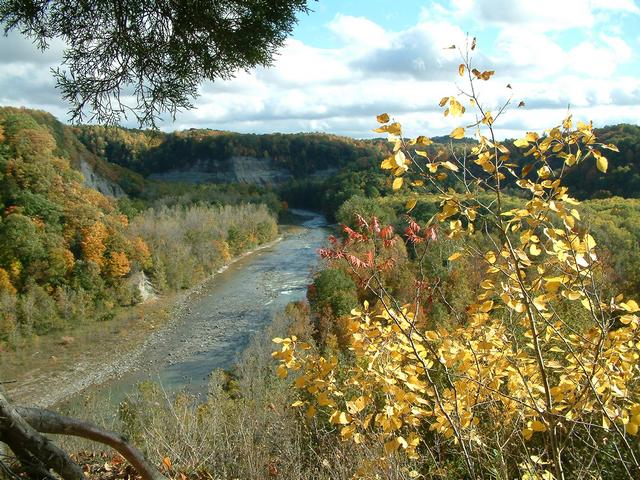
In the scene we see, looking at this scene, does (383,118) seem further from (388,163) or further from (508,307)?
(508,307)

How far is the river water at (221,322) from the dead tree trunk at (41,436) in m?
13.9

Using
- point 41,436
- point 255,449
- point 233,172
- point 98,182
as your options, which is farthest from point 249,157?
point 41,436

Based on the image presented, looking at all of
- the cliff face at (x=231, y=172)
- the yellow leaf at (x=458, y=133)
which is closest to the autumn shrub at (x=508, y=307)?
the yellow leaf at (x=458, y=133)

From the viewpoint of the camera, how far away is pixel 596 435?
15.3ft

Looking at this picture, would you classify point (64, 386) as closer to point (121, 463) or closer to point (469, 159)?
point (121, 463)

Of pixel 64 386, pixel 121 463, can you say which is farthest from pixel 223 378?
pixel 121 463

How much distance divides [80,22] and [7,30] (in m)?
0.42

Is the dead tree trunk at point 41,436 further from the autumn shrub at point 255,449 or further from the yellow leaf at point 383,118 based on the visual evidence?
the yellow leaf at point 383,118

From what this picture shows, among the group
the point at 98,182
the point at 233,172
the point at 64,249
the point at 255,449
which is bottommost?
the point at 64,249

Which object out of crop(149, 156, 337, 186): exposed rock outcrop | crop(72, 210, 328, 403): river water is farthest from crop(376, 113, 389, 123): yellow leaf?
A: crop(149, 156, 337, 186): exposed rock outcrop

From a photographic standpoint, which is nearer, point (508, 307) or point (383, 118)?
point (383, 118)

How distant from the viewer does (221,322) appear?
29.8 metres

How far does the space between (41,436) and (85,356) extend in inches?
1006

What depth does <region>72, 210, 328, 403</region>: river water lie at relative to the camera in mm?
23250
